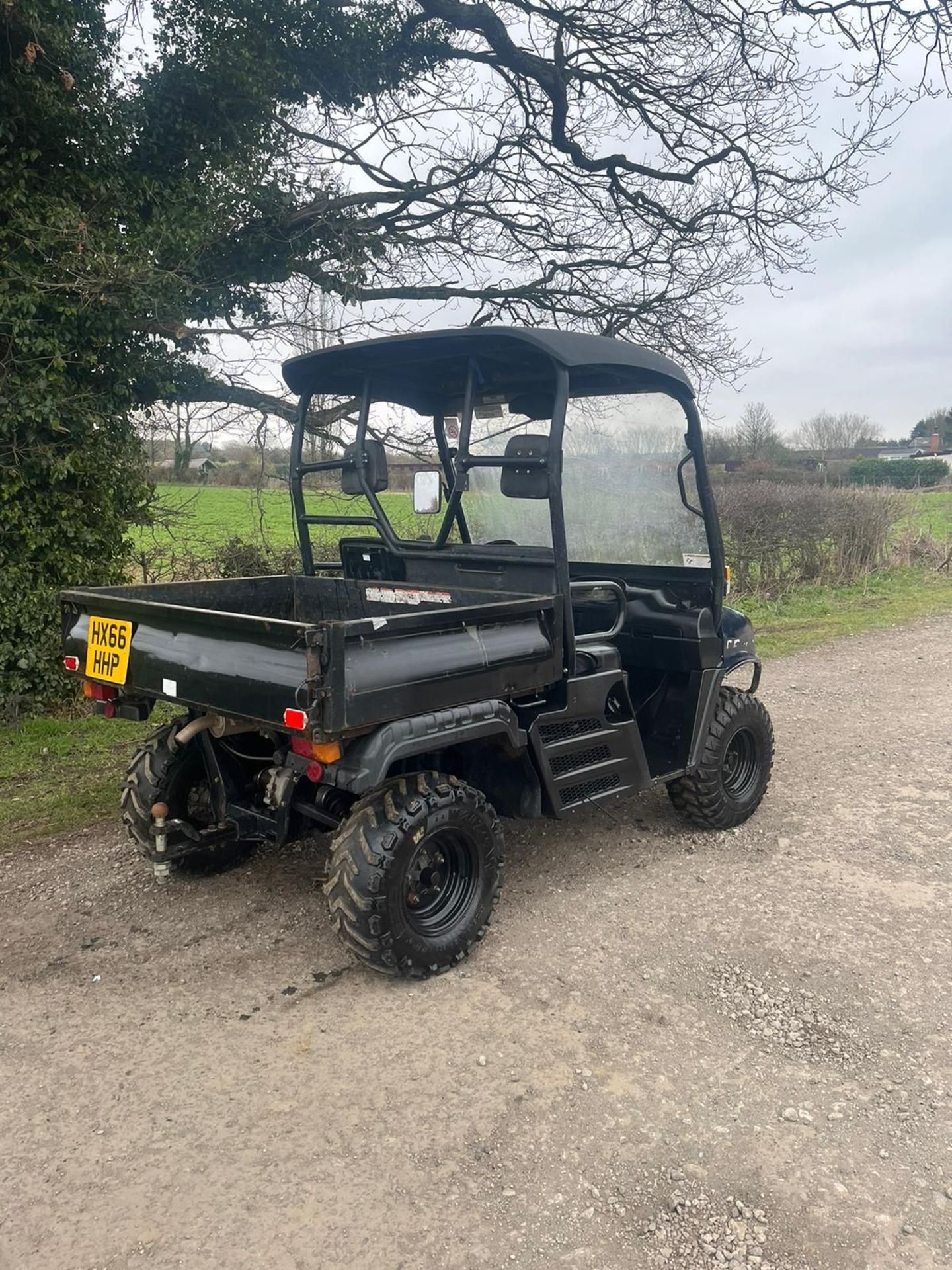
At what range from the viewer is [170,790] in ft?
12.5

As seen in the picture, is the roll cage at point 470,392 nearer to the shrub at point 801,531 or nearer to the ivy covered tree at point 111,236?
the ivy covered tree at point 111,236

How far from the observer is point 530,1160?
2.35m

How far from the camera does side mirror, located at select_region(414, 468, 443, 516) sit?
14.2ft

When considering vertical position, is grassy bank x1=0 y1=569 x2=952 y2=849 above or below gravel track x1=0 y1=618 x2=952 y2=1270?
above

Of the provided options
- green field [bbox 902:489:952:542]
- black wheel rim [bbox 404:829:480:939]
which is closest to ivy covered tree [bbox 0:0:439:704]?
black wheel rim [bbox 404:829:480:939]

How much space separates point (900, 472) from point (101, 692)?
2329 cm

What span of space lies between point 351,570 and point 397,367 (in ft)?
3.44

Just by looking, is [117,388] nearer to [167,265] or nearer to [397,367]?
[167,265]

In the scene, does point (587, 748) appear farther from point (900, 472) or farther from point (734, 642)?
point (900, 472)

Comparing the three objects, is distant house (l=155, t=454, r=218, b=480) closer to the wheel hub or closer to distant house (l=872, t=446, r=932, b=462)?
the wheel hub

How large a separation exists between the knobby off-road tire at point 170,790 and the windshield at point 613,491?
1816mm

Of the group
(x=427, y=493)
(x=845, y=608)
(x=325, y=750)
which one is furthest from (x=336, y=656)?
(x=845, y=608)

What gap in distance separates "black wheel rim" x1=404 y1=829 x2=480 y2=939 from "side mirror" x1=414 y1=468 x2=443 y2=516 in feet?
5.63

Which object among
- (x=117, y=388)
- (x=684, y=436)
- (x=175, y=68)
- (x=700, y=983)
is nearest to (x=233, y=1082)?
(x=700, y=983)
